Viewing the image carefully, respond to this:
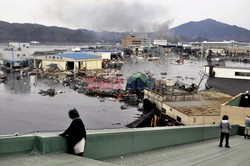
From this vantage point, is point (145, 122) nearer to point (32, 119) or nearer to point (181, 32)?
point (32, 119)

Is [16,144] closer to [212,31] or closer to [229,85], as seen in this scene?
[229,85]

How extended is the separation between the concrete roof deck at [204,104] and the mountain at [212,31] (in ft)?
428

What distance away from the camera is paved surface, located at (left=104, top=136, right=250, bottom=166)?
198 centimetres

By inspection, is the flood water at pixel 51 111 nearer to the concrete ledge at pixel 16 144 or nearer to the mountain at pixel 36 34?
the concrete ledge at pixel 16 144

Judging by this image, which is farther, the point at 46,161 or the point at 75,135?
the point at 75,135

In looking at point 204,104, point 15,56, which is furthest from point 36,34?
point 204,104

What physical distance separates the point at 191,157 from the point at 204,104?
21.9 ft

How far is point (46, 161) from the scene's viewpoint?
60.1 inches

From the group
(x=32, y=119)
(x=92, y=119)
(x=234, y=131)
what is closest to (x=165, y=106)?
(x=92, y=119)

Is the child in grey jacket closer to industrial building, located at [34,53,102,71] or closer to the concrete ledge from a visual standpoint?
the concrete ledge

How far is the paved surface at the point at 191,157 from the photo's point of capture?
1.98 metres

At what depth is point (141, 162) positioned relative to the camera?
1950 millimetres

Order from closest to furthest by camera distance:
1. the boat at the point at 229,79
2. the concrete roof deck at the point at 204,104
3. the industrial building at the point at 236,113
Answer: the industrial building at the point at 236,113 → the concrete roof deck at the point at 204,104 → the boat at the point at 229,79

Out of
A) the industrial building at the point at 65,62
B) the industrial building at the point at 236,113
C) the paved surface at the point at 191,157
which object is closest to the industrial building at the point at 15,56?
the industrial building at the point at 65,62
